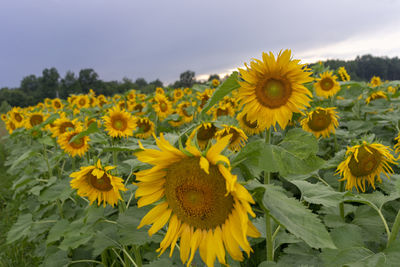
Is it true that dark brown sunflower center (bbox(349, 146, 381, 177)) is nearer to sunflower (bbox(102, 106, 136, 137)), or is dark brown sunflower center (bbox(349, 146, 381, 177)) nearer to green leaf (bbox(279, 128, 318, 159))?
green leaf (bbox(279, 128, 318, 159))

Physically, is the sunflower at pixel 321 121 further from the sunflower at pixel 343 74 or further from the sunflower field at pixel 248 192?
the sunflower at pixel 343 74

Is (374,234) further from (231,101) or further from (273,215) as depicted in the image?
(231,101)

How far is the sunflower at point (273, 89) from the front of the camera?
1.40 meters

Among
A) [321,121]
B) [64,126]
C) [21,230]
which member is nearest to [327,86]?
[321,121]

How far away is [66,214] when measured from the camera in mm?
3465

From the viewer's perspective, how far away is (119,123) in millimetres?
3602

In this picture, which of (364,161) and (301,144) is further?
(364,161)

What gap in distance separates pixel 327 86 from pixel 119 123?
3316mm

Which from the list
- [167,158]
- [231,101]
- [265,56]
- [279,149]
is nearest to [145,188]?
[167,158]

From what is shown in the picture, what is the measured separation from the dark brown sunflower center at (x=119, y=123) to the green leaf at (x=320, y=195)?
2522 millimetres

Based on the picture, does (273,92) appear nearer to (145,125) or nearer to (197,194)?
(197,194)

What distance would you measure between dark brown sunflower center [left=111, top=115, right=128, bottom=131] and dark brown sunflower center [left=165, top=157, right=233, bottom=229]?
2585mm

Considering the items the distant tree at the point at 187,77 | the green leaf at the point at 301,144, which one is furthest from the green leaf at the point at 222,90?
the distant tree at the point at 187,77

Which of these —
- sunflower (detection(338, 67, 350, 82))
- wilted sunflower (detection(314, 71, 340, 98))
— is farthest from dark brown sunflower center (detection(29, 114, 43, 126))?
sunflower (detection(338, 67, 350, 82))
